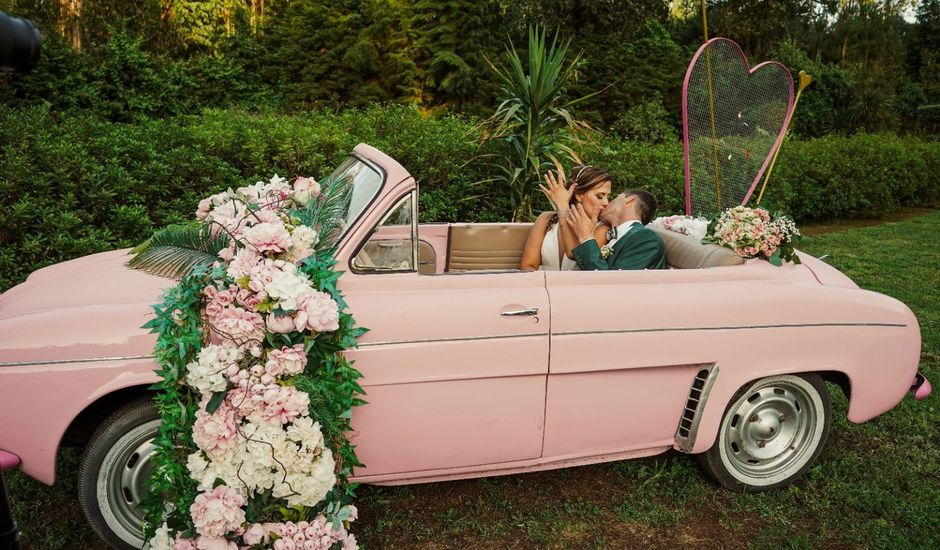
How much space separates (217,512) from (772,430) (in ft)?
9.19

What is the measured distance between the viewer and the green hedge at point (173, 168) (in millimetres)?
5191

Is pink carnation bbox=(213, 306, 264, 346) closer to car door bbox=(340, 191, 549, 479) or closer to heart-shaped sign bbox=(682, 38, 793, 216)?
car door bbox=(340, 191, 549, 479)

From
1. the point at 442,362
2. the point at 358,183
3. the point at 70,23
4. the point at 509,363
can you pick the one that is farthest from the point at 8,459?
the point at 70,23

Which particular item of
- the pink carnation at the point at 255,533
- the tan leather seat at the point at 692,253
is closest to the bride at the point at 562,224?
the tan leather seat at the point at 692,253

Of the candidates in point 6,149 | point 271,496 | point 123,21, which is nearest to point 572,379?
point 271,496

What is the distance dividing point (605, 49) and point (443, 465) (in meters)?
17.7

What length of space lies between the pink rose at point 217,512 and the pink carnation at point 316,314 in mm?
685

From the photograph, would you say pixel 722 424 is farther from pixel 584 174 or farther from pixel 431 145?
pixel 431 145

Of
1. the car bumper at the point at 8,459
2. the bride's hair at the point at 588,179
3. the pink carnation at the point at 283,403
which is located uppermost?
the bride's hair at the point at 588,179

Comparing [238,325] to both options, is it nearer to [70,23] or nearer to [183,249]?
[183,249]

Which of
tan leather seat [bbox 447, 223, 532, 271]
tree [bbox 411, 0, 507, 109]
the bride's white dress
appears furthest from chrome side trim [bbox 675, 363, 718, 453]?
tree [bbox 411, 0, 507, 109]

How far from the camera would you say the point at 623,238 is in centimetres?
413

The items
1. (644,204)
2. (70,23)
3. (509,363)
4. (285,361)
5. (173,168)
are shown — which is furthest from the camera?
(70,23)

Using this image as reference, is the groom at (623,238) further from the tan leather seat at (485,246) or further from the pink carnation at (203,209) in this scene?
the pink carnation at (203,209)
